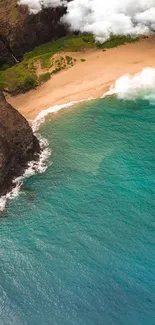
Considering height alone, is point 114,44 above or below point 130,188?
above

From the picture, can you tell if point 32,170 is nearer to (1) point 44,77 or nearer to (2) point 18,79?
(2) point 18,79

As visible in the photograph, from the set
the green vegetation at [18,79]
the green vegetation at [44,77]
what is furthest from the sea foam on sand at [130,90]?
the green vegetation at [44,77]

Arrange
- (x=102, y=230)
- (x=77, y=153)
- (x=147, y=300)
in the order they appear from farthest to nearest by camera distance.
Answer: (x=77, y=153)
(x=102, y=230)
(x=147, y=300)

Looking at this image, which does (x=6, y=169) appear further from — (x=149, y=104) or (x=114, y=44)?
(x=114, y=44)

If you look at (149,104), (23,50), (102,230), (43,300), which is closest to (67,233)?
(102,230)

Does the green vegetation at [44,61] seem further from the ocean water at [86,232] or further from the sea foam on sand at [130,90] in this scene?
the ocean water at [86,232]

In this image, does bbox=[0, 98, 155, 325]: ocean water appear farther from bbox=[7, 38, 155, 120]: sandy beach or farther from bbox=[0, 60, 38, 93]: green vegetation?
bbox=[0, 60, 38, 93]: green vegetation

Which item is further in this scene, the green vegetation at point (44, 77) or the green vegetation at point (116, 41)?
the green vegetation at point (116, 41)
